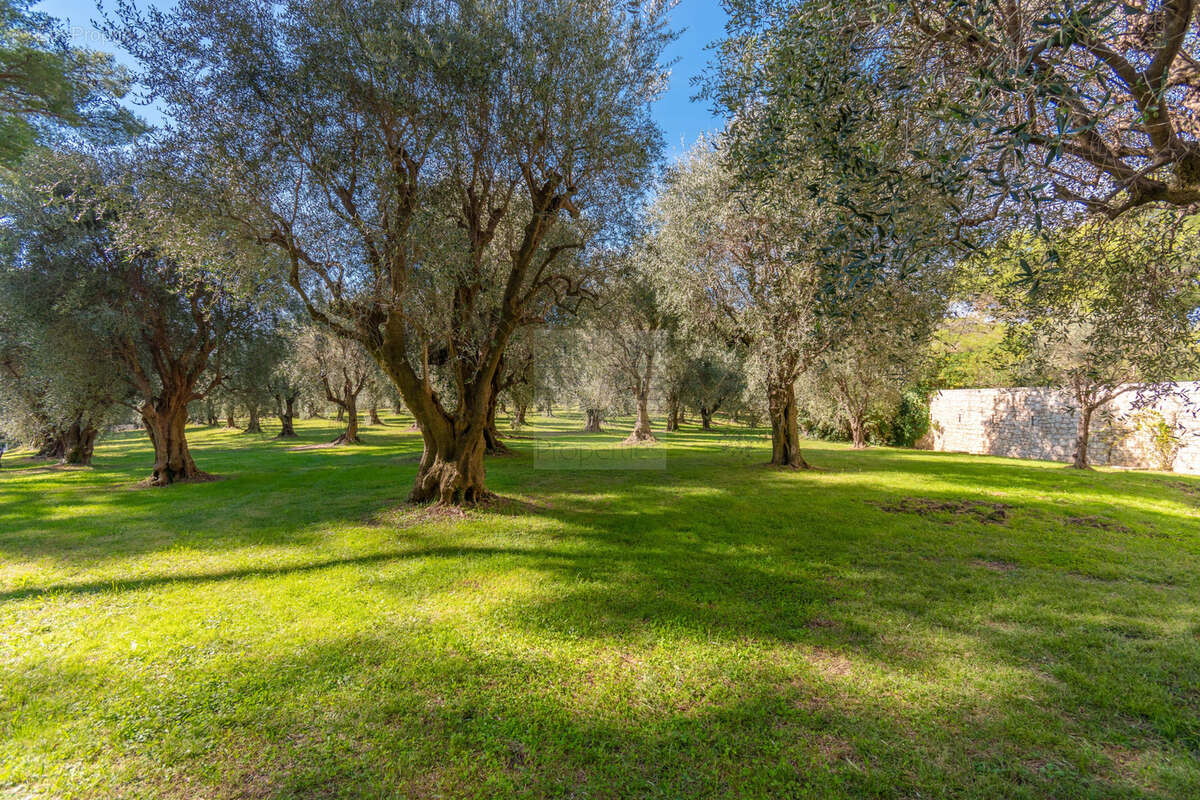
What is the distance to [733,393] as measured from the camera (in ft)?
118

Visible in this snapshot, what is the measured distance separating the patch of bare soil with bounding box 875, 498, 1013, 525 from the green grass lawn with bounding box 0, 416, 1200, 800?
20cm

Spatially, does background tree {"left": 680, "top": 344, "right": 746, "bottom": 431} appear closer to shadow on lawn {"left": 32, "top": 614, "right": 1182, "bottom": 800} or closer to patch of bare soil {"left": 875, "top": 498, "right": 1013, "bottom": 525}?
patch of bare soil {"left": 875, "top": 498, "right": 1013, "bottom": 525}

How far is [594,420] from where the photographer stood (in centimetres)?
3178

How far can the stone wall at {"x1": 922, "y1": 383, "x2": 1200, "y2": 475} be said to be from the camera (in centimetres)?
1554

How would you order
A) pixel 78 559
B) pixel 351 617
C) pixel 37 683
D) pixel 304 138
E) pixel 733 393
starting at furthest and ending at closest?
pixel 733 393
pixel 304 138
pixel 78 559
pixel 351 617
pixel 37 683

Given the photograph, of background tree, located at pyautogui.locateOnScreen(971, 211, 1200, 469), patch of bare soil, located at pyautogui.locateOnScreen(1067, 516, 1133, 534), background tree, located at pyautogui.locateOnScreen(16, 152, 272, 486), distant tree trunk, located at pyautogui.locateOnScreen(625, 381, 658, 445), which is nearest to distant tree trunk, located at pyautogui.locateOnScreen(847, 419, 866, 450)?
distant tree trunk, located at pyautogui.locateOnScreen(625, 381, 658, 445)

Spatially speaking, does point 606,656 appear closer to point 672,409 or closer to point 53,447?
point 672,409

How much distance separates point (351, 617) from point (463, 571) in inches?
64.2

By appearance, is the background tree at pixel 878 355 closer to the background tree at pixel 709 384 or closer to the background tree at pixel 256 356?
the background tree at pixel 709 384

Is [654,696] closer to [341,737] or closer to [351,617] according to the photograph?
[341,737]

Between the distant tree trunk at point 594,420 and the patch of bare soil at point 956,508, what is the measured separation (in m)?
21.4

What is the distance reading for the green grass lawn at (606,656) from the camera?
3.00 m

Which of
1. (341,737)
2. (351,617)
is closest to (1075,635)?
(341,737)

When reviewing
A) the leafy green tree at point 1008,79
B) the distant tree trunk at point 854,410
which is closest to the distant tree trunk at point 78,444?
the leafy green tree at point 1008,79
